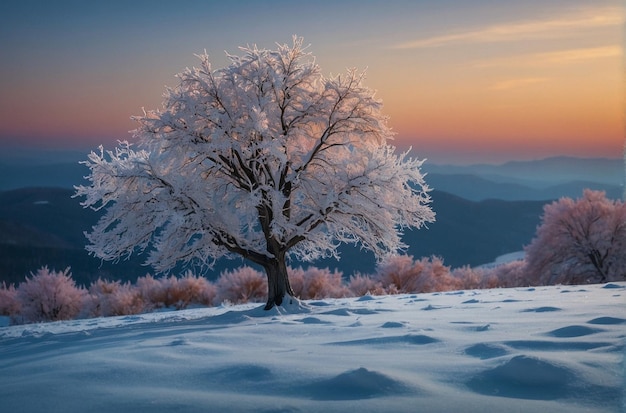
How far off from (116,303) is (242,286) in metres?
5.62

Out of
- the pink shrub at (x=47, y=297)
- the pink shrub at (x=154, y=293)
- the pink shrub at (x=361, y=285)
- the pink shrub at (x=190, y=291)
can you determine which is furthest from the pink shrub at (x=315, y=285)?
the pink shrub at (x=47, y=297)

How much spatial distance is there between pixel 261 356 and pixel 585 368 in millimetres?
2980

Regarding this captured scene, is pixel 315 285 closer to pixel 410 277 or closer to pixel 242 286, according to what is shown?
pixel 242 286

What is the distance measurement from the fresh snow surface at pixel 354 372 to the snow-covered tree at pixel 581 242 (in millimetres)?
21074

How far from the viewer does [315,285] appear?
90.7 feet

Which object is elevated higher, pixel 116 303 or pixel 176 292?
pixel 176 292

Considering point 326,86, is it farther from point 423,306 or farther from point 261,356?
point 261,356

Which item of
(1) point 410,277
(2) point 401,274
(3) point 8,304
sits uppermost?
(2) point 401,274

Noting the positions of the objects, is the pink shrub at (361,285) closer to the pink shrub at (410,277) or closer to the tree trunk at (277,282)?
the pink shrub at (410,277)

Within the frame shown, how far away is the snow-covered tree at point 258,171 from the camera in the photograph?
40.9 feet

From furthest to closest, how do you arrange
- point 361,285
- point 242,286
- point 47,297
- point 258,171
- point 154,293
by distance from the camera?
point 361,285 → point 242,286 → point 154,293 → point 47,297 → point 258,171

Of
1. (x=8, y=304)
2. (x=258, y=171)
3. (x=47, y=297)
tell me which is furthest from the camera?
(x=8, y=304)

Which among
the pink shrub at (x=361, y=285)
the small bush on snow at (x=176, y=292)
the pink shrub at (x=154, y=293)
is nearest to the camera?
the pink shrub at (x=154, y=293)

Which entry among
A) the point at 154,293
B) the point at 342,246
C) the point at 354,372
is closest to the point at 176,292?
the point at 154,293
